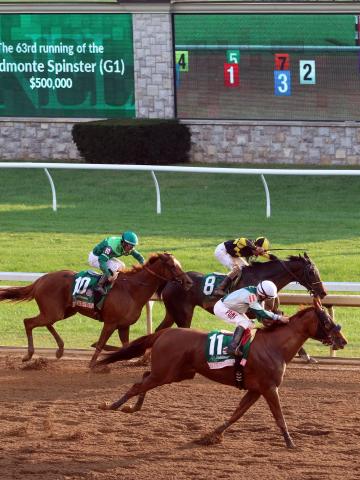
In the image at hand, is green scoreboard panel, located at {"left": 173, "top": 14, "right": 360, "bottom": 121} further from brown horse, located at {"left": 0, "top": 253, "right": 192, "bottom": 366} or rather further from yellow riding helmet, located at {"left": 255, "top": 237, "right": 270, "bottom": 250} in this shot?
brown horse, located at {"left": 0, "top": 253, "right": 192, "bottom": 366}

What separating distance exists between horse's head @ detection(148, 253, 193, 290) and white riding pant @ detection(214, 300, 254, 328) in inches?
55.4

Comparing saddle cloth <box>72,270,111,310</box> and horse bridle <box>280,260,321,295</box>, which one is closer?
horse bridle <box>280,260,321,295</box>

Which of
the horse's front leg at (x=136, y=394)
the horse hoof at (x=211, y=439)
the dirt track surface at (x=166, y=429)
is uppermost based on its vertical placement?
the horse's front leg at (x=136, y=394)

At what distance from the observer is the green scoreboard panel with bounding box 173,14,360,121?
19828 millimetres

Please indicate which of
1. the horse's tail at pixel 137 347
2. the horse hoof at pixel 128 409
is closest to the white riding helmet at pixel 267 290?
the horse's tail at pixel 137 347

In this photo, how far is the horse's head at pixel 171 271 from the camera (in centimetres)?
1042

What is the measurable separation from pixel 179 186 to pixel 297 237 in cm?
419

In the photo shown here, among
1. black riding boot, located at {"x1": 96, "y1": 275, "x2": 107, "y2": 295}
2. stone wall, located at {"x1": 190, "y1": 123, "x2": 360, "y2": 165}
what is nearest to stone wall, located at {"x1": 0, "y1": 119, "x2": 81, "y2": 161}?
stone wall, located at {"x1": 190, "y1": 123, "x2": 360, "y2": 165}

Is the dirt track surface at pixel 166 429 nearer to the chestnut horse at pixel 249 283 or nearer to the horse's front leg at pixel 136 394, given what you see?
the horse's front leg at pixel 136 394

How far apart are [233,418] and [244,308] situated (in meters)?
0.88

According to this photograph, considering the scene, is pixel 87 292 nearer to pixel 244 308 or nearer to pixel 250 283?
pixel 250 283

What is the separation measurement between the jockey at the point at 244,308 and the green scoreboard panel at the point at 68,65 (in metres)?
12.8

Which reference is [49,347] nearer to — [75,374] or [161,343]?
[75,374]

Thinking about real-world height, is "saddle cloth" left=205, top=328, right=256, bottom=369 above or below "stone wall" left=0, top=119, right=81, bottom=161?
below
